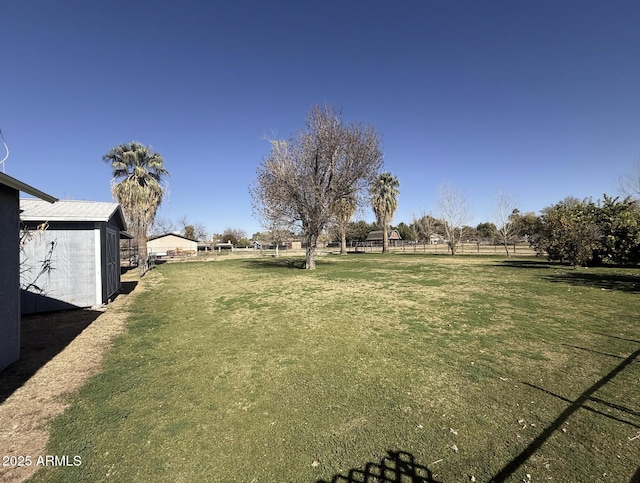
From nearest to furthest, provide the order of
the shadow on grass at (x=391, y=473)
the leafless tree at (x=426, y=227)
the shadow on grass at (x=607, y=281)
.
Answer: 1. the shadow on grass at (x=391, y=473)
2. the shadow on grass at (x=607, y=281)
3. the leafless tree at (x=426, y=227)

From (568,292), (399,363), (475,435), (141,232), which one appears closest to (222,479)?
(475,435)

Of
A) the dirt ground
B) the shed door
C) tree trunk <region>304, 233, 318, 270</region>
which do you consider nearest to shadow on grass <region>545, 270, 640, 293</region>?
tree trunk <region>304, 233, 318, 270</region>

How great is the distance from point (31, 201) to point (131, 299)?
423cm

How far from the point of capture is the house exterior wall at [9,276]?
4.55m

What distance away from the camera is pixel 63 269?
342 inches

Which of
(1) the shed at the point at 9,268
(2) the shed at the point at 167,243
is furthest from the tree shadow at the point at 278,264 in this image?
(2) the shed at the point at 167,243

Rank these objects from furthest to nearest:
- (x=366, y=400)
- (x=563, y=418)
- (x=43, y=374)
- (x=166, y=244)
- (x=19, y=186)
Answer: (x=166, y=244)
(x=43, y=374)
(x=19, y=186)
(x=366, y=400)
(x=563, y=418)

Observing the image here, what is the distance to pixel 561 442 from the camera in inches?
113

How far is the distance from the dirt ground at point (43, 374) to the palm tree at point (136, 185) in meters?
16.0

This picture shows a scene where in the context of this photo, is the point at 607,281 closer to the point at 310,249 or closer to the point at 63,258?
the point at 310,249

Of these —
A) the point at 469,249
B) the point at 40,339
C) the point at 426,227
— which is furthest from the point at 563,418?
the point at 426,227

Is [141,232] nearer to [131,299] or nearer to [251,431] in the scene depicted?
[131,299]

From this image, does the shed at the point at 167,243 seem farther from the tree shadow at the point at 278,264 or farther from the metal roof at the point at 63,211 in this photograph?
the metal roof at the point at 63,211

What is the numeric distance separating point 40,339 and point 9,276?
2.38 meters
